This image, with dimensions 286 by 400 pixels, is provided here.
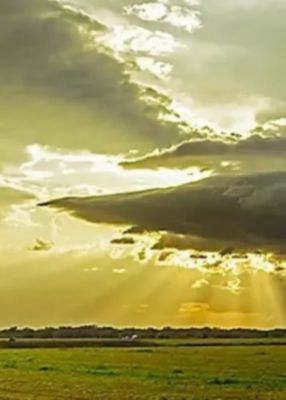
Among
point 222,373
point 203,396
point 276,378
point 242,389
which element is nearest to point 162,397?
point 203,396

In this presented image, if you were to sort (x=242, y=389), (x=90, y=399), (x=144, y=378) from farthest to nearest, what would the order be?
1. (x=144, y=378)
2. (x=242, y=389)
3. (x=90, y=399)

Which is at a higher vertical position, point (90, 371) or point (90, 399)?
point (90, 371)

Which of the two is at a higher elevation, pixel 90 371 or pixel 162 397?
pixel 90 371

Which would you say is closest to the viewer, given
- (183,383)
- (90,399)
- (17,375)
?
(90,399)

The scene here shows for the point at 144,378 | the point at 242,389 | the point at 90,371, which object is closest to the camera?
the point at 242,389

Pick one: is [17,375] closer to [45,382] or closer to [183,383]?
[45,382]

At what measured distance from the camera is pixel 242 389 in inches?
1759

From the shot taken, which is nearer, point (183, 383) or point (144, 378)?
point (183, 383)

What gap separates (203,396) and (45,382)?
12.7 m

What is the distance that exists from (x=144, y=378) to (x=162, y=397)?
13693mm

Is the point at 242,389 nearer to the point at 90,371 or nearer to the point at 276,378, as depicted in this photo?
the point at 276,378

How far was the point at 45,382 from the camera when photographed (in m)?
49.5

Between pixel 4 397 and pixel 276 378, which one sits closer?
pixel 4 397

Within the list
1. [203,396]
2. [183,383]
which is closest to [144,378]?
[183,383]
